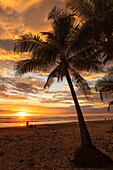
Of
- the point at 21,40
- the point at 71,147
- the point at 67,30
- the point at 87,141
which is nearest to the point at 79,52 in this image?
the point at 67,30

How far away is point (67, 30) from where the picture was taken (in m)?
8.00

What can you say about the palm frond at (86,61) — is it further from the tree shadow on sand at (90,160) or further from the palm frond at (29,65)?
the tree shadow on sand at (90,160)

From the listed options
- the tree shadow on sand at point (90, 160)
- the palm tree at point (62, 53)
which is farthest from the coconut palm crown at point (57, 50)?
the tree shadow on sand at point (90, 160)

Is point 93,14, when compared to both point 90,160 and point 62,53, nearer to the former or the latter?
point 62,53

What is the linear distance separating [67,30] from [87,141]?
614cm

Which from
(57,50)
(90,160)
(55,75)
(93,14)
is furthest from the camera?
(55,75)

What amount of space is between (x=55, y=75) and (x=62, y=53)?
1747mm

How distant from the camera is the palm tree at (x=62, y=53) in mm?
7348

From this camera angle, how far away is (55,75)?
9156mm

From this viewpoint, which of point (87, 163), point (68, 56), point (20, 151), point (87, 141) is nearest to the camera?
point (87, 163)

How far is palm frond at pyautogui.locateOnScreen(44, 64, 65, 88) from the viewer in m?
8.59

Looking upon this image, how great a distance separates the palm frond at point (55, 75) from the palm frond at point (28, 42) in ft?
6.07

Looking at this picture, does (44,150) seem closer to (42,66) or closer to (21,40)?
(42,66)

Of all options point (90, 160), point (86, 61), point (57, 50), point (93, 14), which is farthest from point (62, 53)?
point (90, 160)
